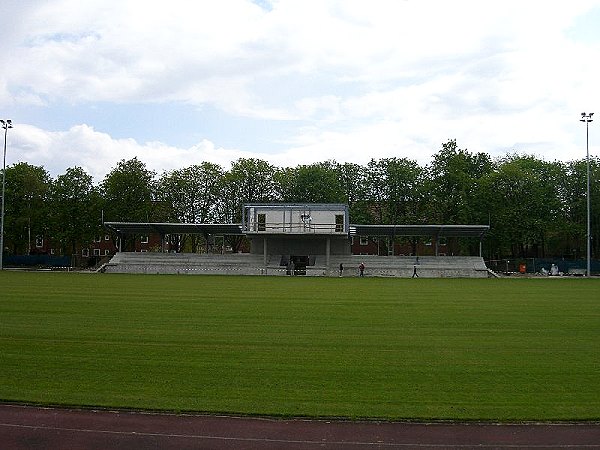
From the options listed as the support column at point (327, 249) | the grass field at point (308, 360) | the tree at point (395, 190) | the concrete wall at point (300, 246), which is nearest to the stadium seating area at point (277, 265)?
the support column at point (327, 249)

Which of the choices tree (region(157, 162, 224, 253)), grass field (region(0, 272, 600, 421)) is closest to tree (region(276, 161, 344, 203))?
tree (region(157, 162, 224, 253))

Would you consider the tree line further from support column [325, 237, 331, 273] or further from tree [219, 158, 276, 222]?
support column [325, 237, 331, 273]

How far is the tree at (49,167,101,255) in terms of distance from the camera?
77312 millimetres

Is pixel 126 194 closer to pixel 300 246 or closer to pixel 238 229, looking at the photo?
pixel 238 229

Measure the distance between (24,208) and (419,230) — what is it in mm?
48659

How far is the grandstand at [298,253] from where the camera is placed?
203 feet

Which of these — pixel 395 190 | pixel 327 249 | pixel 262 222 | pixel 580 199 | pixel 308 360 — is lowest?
pixel 308 360

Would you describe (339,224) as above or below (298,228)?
above

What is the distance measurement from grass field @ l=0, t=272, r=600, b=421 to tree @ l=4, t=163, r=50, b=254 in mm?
60769

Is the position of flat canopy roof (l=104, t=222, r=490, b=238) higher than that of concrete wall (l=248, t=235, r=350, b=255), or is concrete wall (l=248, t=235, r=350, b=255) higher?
flat canopy roof (l=104, t=222, r=490, b=238)

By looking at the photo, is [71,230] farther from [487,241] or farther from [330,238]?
[487,241]

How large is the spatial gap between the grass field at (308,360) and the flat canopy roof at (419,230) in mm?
41591

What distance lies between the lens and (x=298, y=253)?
227 feet

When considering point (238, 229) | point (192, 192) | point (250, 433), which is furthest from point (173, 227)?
point (250, 433)
